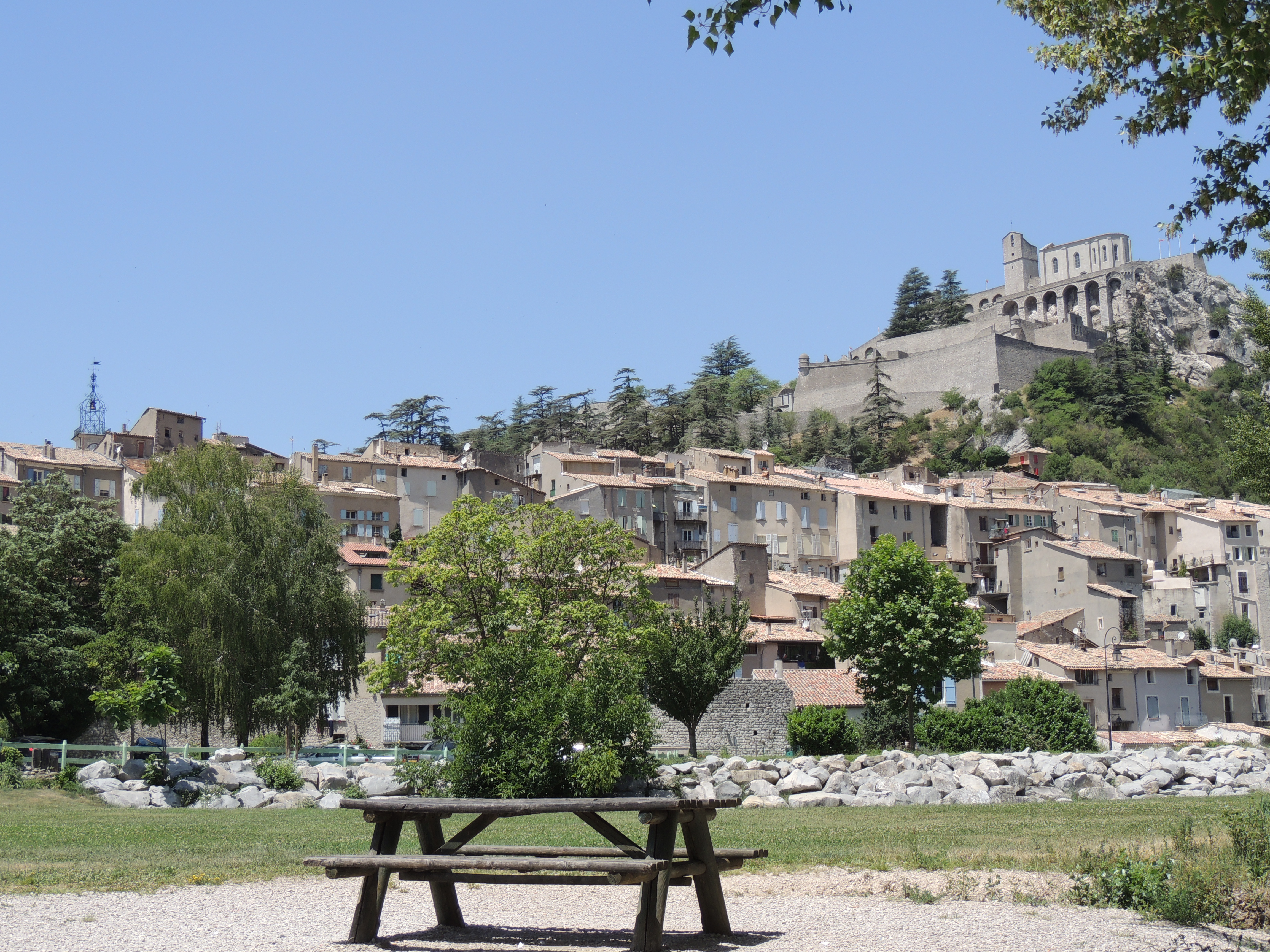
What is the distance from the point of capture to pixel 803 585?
6334 cm

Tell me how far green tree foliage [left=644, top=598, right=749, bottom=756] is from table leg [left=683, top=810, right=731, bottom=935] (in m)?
29.3

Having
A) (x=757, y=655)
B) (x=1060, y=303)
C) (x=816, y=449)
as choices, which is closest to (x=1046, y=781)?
(x=757, y=655)

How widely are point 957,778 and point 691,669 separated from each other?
1383 cm

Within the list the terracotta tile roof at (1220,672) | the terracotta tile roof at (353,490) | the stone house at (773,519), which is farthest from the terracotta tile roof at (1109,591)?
the terracotta tile roof at (353,490)

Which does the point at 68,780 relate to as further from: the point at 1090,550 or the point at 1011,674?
the point at 1090,550

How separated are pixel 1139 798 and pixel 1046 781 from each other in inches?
77.9

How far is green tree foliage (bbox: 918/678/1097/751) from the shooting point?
3797 centimetres

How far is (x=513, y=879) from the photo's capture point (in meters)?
9.73

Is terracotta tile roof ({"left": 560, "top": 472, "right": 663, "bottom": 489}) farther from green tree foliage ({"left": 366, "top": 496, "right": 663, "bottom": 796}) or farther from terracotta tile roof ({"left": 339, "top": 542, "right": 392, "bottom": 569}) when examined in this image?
green tree foliage ({"left": 366, "top": 496, "right": 663, "bottom": 796})

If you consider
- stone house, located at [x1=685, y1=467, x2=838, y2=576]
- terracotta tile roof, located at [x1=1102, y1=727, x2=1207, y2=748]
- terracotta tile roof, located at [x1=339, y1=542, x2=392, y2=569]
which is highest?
stone house, located at [x1=685, y1=467, x2=838, y2=576]

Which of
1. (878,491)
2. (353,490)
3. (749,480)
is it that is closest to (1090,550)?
(878,491)

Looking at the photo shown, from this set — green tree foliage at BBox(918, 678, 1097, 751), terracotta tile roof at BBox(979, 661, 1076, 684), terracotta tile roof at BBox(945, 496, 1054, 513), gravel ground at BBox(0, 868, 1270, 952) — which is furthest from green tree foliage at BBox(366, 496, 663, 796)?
terracotta tile roof at BBox(945, 496, 1054, 513)

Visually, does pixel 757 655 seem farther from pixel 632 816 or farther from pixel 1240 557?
pixel 1240 557

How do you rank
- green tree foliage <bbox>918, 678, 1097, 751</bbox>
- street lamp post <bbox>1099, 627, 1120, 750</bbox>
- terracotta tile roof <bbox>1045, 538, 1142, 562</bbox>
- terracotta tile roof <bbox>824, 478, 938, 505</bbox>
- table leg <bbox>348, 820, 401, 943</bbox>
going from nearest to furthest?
table leg <bbox>348, 820, 401, 943</bbox>
green tree foliage <bbox>918, 678, 1097, 751</bbox>
street lamp post <bbox>1099, 627, 1120, 750</bbox>
terracotta tile roof <bbox>1045, 538, 1142, 562</bbox>
terracotta tile roof <bbox>824, 478, 938, 505</bbox>
